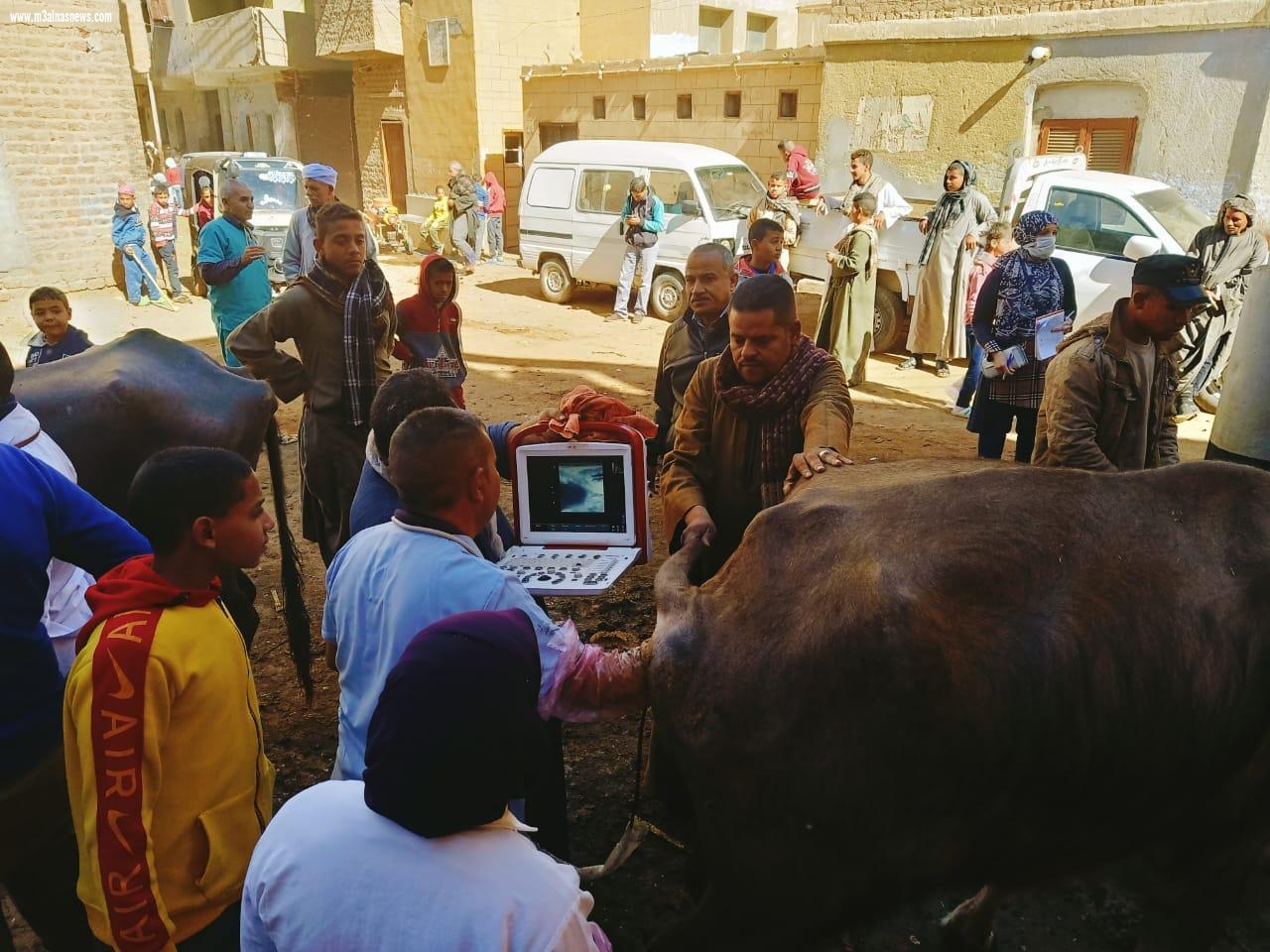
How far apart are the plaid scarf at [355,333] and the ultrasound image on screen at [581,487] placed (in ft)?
6.00

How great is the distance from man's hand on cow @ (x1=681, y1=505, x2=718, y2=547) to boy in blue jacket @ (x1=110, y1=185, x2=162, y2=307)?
12693mm

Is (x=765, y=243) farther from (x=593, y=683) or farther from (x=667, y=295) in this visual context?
(x=667, y=295)

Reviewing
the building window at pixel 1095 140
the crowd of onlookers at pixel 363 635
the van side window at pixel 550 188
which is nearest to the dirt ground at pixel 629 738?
the crowd of onlookers at pixel 363 635

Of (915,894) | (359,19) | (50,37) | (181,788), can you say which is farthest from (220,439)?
(359,19)

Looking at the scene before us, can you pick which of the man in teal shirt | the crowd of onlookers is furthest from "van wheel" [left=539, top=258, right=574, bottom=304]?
the crowd of onlookers

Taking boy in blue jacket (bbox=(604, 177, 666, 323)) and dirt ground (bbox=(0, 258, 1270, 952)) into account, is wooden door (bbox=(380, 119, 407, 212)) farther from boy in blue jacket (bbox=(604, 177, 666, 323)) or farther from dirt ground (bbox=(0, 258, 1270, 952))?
dirt ground (bbox=(0, 258, 1270, 952))

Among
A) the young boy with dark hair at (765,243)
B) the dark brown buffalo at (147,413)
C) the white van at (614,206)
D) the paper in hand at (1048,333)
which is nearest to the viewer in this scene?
the dark brown buffalo at (147,413)

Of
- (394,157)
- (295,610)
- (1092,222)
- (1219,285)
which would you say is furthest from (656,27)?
(295,610)

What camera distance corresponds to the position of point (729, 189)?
1232 centimetres

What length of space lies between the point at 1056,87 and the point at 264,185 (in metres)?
12.6

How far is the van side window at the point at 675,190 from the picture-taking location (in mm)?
11844

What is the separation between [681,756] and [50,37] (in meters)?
14.4

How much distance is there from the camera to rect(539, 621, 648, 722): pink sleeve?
174cm

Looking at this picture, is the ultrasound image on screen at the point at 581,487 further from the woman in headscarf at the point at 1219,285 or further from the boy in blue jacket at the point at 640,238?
the boy in blue jacket at the point at 640,238
